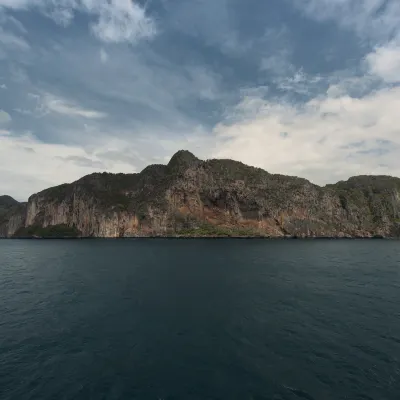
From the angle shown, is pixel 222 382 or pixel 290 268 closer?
pixel 222 382

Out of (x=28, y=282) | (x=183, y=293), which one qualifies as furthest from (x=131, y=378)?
(x=28, y=282)

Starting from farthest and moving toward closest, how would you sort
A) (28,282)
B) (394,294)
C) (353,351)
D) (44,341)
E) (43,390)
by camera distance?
(28,282) → (394,294) → (44,341) → (353,351) → (43,390)

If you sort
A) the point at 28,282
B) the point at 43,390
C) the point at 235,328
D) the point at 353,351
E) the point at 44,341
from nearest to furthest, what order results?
the point at 43,390 → the point at 353,351 → the point at 44,341 → the point at 235,328 → the point at 28,282

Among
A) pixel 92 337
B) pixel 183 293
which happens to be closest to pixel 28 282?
pixel 183 293

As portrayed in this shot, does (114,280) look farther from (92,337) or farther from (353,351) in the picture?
(353,351)

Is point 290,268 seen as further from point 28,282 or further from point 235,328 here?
point 28,282

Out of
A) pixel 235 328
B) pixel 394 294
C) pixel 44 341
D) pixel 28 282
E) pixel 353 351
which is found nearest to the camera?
pixel 353 351
